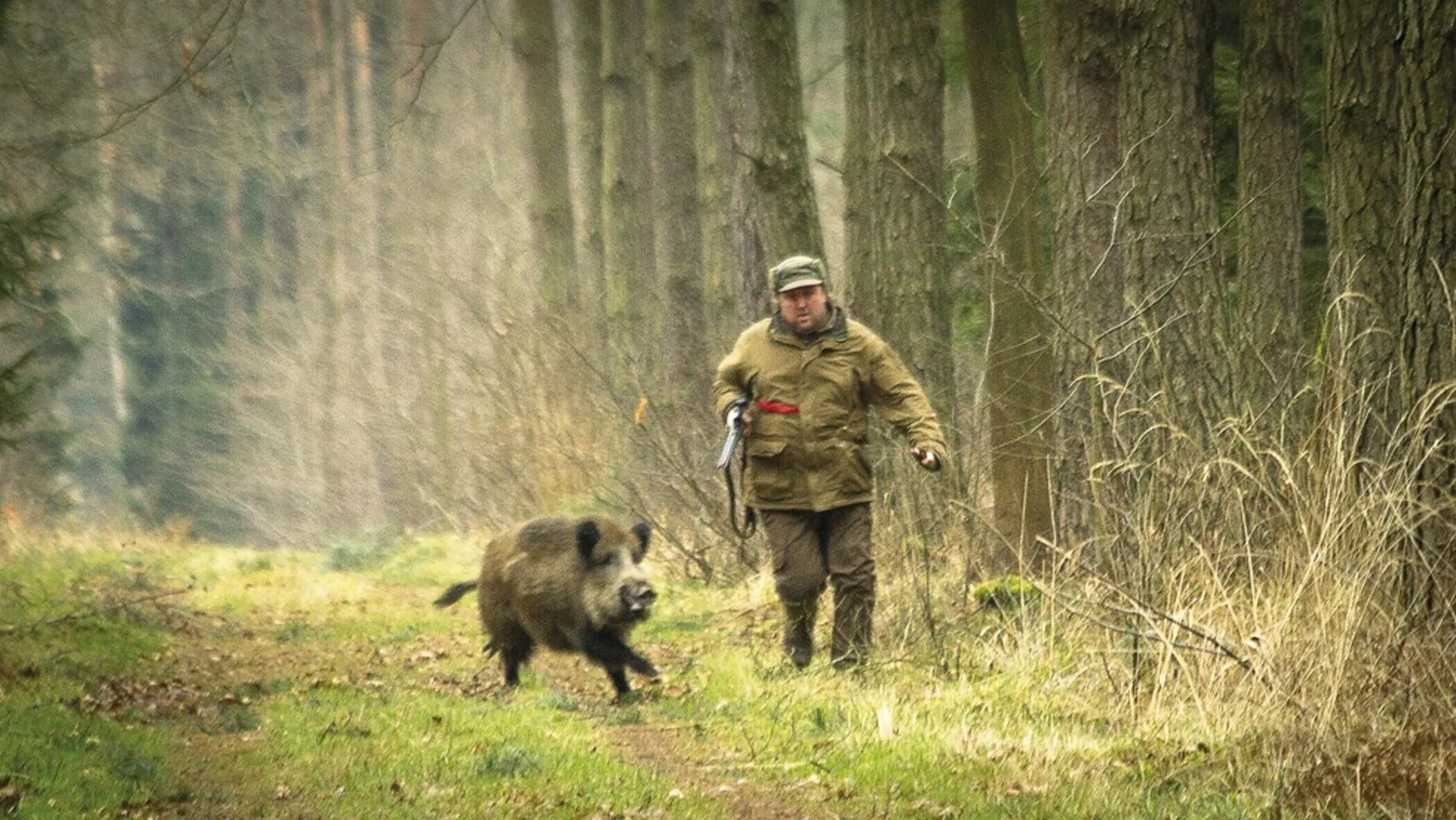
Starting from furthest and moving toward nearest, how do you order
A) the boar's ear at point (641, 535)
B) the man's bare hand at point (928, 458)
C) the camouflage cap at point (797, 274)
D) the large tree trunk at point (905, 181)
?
the large tree trunk at point (905, 181) < the boar's ear at point (641, 535) < the camouflage cap at point (797, 274) < the man's bare hand at point (928, 458)

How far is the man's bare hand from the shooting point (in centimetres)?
1037

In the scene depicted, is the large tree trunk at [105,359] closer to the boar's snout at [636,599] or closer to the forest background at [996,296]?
the forest background at [996,296]

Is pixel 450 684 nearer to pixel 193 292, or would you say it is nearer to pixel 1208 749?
pixel 1208 749

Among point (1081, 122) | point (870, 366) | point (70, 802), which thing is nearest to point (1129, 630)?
point (870, 366)

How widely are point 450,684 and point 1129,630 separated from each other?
18.3ft

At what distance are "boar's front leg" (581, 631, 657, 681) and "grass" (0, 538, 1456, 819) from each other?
223 millimetres

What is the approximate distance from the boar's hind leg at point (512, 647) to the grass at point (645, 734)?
268 mm

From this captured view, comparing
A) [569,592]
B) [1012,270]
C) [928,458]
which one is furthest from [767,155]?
[928,458]

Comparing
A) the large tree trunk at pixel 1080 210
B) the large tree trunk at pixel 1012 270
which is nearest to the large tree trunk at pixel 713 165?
the large tree trunk at pixel 1012 270

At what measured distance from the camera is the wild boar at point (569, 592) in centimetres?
1143

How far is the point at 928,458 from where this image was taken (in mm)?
10391

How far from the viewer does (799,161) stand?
1666cm

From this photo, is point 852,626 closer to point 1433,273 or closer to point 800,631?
point 800,631

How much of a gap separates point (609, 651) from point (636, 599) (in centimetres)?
38
